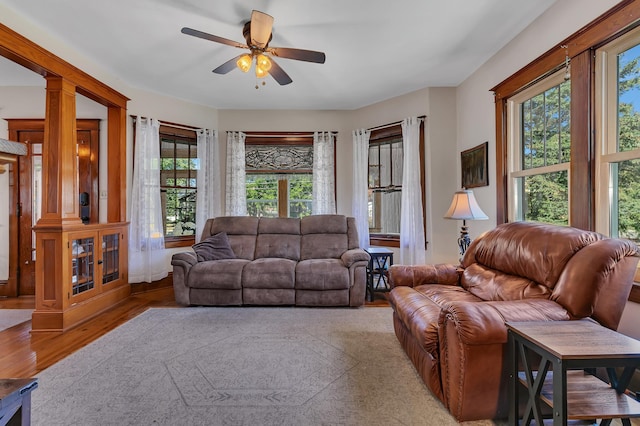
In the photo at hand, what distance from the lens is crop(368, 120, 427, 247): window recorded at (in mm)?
4434

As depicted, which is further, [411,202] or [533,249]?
[411,202]

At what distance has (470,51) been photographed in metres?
3.07

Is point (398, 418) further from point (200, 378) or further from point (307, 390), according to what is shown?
point (200, 378)

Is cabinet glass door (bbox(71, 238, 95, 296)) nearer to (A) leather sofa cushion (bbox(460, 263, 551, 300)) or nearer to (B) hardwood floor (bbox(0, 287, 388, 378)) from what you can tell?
(B) hardwood floor (bbox(0, 287, 388, 378))

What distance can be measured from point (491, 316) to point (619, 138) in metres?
1.56

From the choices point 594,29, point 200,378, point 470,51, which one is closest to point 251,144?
point 470,51

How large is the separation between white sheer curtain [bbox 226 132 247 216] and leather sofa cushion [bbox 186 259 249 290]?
1.37 meters

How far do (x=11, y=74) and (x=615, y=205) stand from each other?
19.8 ft

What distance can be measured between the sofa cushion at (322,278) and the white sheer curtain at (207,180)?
1961mm

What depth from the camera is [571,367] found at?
3.62ft

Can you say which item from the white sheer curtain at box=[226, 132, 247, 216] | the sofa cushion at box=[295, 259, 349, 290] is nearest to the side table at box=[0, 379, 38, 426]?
the sofa cushion at box=[295, 259, 349, 290]

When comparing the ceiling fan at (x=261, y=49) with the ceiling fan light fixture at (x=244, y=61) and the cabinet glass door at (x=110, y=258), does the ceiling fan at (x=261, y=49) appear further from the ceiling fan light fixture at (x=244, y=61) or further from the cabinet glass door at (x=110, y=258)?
the cabinet glass door at (x=110, y=258)

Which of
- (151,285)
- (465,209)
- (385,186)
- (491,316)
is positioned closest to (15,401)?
(491,316)

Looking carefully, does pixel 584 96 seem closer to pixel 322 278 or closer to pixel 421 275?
pixel 421 275
